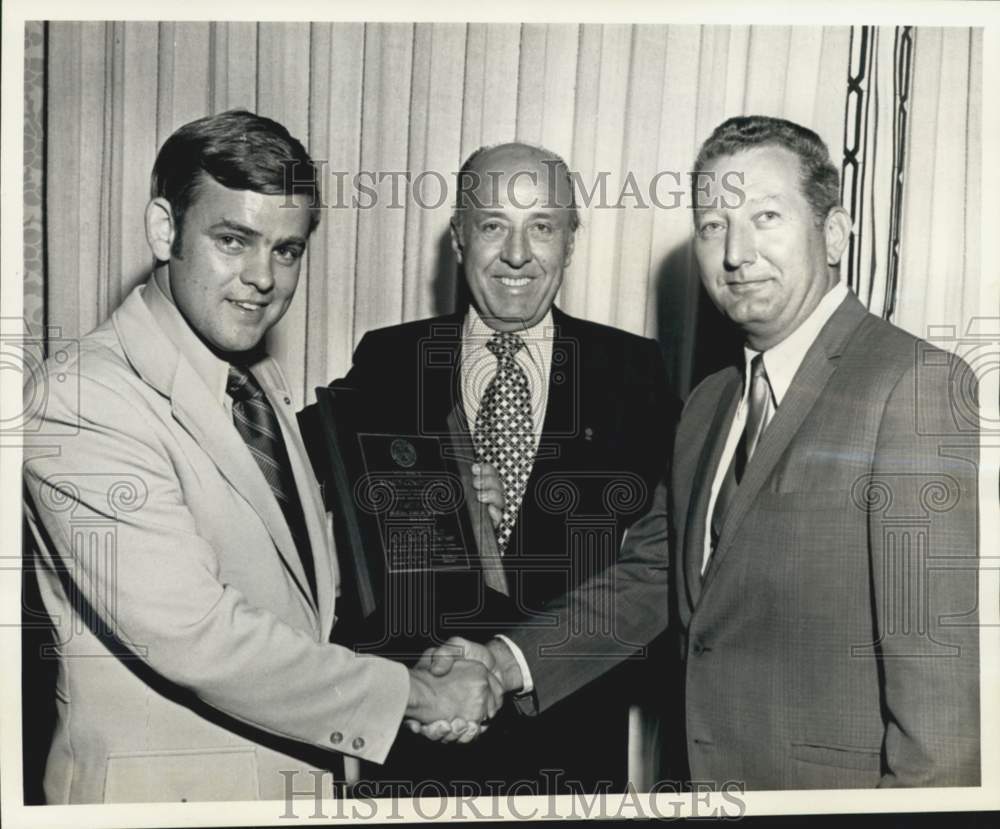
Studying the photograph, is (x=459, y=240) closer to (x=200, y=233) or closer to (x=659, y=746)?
(x=200, y=233)

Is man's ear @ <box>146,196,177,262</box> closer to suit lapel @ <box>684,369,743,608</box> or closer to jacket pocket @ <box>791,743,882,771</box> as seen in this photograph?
suit lapel @ <box>684,369,743,608</box>

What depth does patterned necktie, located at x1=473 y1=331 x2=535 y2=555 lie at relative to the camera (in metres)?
2.44

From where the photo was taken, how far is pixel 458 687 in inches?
94.7

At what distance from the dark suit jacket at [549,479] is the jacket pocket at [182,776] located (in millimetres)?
314

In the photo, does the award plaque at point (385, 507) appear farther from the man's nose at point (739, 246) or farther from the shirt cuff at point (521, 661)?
the man's nose at point (739, 246)

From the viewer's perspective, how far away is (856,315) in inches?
93.4

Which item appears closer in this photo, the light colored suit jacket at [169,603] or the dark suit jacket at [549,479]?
the light colored suit jacket at [169,603]

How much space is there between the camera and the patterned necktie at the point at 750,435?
7.78ft

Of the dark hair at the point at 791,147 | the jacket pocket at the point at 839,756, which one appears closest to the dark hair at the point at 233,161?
the dark hair at the point at 791,147

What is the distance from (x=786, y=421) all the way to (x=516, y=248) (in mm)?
672

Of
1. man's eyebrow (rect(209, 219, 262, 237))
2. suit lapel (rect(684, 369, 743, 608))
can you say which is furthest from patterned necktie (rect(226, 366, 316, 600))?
suit lapel (rect(684, 369, 743, 608))

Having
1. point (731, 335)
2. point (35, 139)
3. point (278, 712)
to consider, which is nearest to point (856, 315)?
point (731, 335)

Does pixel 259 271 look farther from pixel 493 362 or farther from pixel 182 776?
pixel 182 776

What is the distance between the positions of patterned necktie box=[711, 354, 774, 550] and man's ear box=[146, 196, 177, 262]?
125 cm
